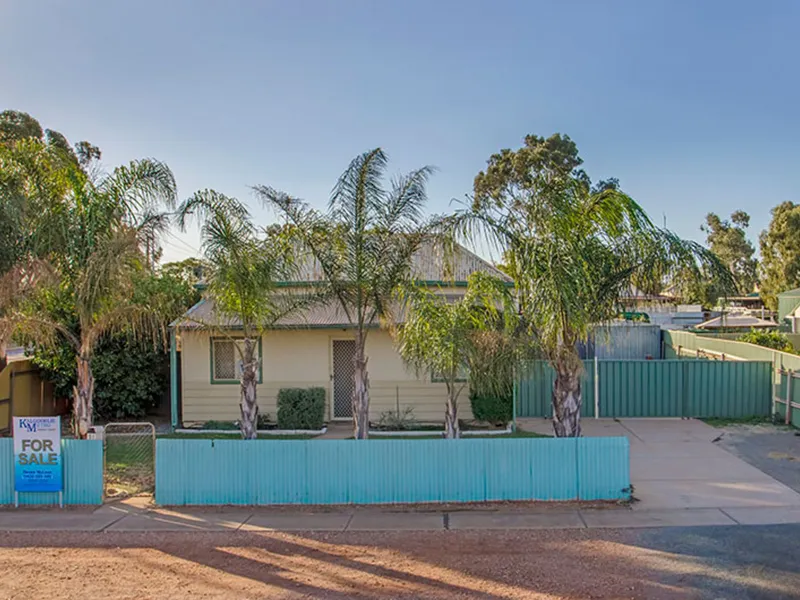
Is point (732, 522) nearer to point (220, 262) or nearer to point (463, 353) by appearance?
point (463, 353)

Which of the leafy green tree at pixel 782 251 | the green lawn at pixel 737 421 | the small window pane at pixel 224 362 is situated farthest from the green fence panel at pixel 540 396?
the leafy green tree at pixel 782 251

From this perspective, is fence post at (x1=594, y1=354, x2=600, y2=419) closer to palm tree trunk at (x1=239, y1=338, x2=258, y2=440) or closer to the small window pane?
palm tree trunk at (x1=239, y1=338, x2=258, y2=440)

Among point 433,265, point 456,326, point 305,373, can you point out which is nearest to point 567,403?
point 456,326

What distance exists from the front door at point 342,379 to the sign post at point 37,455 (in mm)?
6802

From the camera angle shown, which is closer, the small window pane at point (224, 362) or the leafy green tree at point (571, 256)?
the leafy green tree at point (571, 256)

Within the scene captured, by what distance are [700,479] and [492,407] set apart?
4705 millimetres

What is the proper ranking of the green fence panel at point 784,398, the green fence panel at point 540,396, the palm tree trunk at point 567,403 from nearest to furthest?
the palm tree trunk at point 567,403
the green fence panel at point 784,398
the green fence panel at point 540,396

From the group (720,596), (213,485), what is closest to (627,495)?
(720,596)

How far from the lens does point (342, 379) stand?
14.7 metres

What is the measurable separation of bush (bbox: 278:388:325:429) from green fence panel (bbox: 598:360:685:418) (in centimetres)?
714

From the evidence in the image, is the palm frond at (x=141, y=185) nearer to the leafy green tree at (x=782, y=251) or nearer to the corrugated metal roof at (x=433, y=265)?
the corrugated metal roof at (x=433, y=265)

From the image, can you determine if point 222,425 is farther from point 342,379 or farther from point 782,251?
point 782,251

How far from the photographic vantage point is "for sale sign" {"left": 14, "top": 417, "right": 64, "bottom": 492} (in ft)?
28.5

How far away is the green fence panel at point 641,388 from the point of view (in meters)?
15.3
